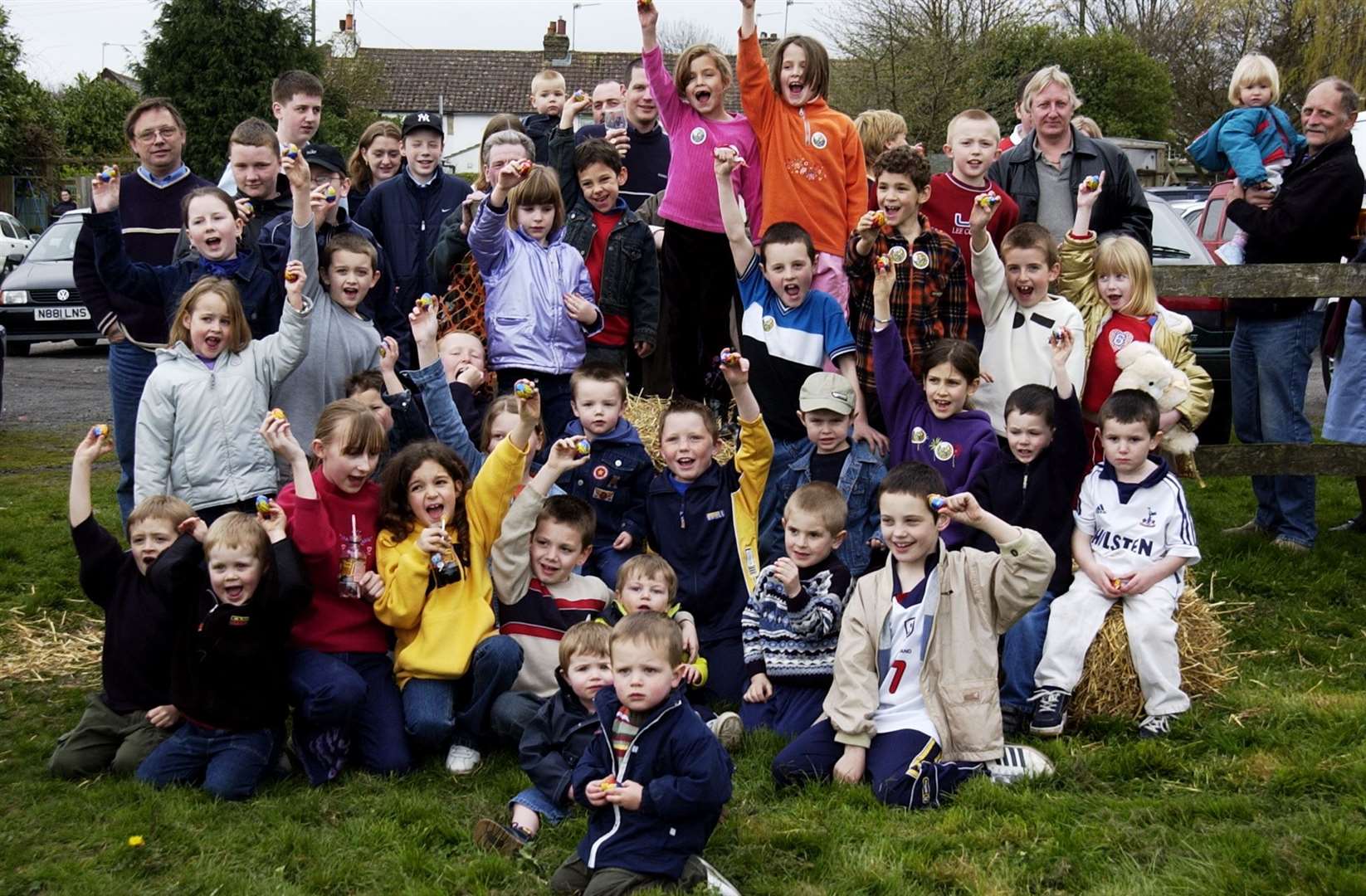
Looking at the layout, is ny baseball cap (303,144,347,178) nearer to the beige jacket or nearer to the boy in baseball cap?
the boy in baseball cap

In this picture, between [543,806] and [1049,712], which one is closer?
[543,806]

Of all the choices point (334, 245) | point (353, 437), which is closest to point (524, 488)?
point (353, 437)

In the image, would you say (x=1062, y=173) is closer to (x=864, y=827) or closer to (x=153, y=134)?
(x=864, y=827)

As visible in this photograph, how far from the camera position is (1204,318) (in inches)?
422

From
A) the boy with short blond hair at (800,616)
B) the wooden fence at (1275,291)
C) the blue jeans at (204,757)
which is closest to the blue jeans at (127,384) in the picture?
the blue jeans at (204,757)

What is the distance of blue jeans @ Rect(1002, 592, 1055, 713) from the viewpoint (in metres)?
5.65

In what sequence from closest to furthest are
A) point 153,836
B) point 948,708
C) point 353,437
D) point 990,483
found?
point 153,836 → point 948,708 → point 353,437 → point 990,483

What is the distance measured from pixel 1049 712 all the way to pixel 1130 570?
74 cm

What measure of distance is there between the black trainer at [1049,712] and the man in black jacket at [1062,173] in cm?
294

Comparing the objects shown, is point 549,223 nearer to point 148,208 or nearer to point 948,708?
point 148,208

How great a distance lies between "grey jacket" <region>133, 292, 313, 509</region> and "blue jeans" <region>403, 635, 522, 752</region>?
134 centimetres

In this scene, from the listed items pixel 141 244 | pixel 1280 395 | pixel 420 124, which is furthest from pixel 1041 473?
pixel 141 244

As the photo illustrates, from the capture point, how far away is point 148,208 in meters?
7.27

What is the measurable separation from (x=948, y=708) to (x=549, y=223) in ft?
11.5
